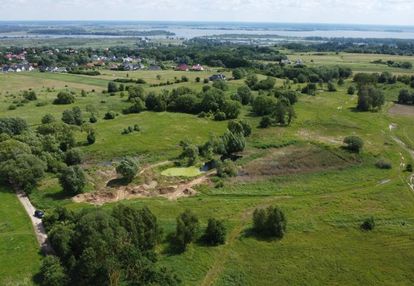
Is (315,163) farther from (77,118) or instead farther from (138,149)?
(77,118)

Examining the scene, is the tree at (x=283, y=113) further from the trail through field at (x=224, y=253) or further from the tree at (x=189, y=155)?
the trail through field at (x=224, y=253)

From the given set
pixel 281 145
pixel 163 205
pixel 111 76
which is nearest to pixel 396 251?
pixel 163 205

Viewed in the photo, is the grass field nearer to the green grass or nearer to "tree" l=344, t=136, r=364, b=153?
the green grass

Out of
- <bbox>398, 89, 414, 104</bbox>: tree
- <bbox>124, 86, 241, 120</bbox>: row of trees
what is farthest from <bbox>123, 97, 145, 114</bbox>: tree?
<bbox>398, 89, 414, 104</bbox>: tree

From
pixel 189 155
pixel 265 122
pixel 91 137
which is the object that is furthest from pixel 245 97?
pixel 91 137

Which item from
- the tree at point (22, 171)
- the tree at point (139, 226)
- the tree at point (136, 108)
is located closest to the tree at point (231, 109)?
the tree at point (136, 108)

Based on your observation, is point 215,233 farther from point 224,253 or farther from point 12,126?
point 12,126
